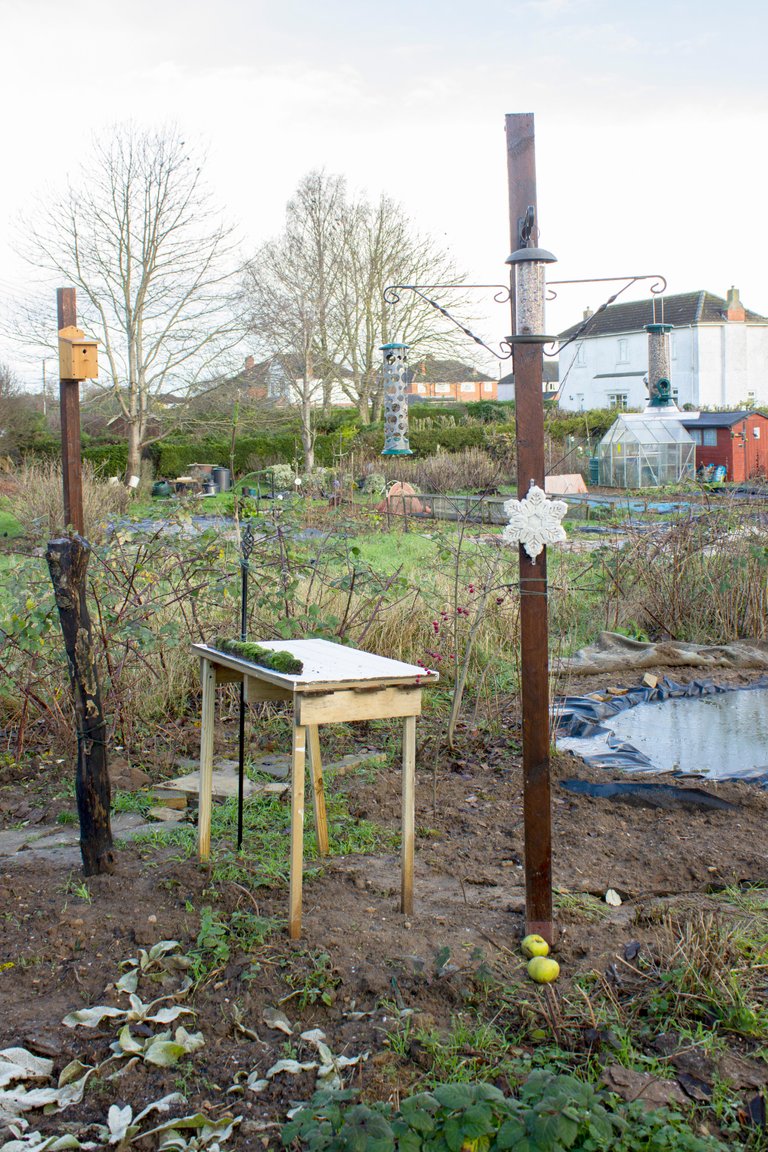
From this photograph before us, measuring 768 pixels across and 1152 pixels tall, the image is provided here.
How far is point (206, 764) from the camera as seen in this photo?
11.9 ft

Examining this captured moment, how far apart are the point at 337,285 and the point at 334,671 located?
2907cm

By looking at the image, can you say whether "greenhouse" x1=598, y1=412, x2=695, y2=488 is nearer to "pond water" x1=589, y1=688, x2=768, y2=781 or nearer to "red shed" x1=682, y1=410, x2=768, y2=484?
"red shed" x1=682, y1=410, x2=768, y2=484

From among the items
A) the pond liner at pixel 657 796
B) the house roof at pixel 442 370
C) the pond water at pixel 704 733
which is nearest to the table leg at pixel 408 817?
the pond liner at pixel 657 796

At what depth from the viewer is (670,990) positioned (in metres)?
2.56

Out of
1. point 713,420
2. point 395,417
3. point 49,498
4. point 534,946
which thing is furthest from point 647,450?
point 534,946

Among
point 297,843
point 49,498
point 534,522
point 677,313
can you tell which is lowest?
point 297,843

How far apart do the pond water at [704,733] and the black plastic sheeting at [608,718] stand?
0.03m

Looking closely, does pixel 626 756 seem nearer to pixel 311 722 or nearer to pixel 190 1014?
pixel 311 722

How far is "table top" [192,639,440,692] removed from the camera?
9.52 feet

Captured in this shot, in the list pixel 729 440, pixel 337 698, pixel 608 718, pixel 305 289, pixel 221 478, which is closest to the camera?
pixel 337 698

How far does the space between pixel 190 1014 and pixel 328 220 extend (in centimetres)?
3075

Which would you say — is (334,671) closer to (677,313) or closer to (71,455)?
(71,455)

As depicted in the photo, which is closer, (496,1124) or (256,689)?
(496,1124)

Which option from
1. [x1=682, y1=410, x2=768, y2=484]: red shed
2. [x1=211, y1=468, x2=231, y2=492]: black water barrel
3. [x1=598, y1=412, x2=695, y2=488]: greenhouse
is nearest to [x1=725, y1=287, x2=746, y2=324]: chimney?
[x1=682, y1=410, x2=768, y2=484]: red shed
